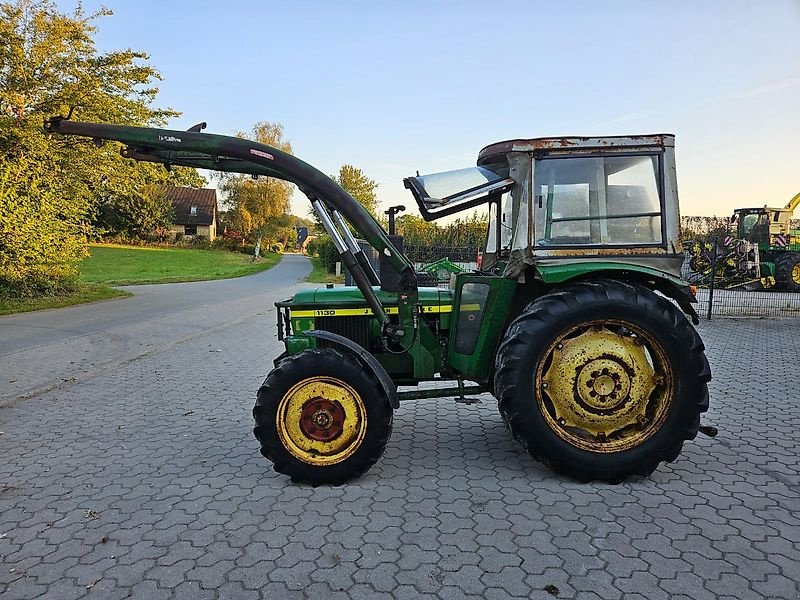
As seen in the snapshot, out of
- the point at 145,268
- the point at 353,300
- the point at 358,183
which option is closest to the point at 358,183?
the point at 358,183

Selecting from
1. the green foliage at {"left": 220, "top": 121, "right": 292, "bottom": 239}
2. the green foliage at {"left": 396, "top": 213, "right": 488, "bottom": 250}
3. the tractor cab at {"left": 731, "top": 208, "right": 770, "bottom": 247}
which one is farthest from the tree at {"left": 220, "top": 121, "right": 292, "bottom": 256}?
the tractor cab at {"left": 731, "top": 208, "right": 770, "bottom": 247}

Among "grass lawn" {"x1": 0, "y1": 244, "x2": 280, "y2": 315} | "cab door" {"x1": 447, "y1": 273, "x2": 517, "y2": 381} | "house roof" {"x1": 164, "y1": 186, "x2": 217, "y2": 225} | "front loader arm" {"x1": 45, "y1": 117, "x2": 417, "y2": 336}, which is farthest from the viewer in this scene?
"house roof" {"x1": 164, "y1": 186, "x2": 217, "y2": 225}

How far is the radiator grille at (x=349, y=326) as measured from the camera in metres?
4.48

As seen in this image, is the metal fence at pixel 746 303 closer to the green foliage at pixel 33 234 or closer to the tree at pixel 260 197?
the green foliage at pixel 33 234

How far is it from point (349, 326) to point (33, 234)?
12.6 m

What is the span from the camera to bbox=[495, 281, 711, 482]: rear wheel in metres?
3.68

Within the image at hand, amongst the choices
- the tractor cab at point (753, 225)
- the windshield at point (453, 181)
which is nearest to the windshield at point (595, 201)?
the windshield at point (453, 181)

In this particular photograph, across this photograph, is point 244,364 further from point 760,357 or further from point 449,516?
point 760,357

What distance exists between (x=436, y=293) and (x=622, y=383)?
152 centimetres

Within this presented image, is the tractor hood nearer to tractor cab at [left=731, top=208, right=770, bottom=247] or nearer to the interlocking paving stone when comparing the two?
the interlocking paving stone

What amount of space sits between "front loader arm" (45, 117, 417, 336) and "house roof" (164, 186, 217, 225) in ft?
201

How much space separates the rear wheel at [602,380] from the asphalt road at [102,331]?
5.79 meters

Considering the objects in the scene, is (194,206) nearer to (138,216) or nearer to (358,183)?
(138,216)

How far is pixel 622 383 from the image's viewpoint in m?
3.85
